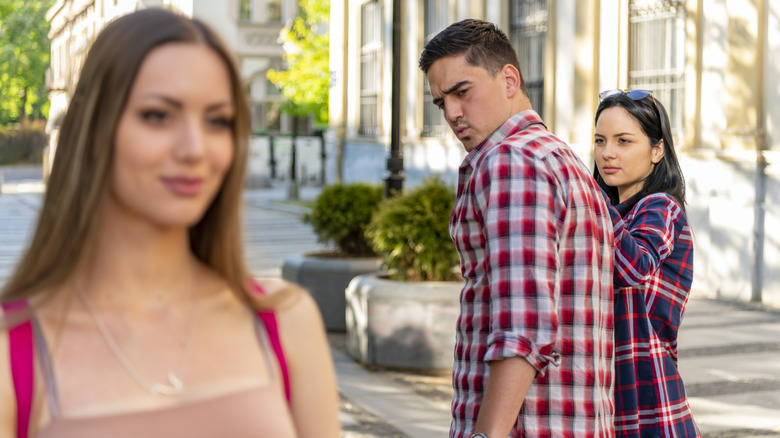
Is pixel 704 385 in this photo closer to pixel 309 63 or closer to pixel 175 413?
pixel 175 413

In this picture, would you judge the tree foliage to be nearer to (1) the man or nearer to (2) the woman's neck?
(1) the man

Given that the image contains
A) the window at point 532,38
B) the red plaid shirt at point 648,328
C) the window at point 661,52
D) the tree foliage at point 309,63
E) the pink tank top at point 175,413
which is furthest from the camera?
the tree foliage at point 309,63

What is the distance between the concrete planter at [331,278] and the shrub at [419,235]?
4.72 feet

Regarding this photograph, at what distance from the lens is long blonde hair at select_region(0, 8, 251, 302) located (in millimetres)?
1671

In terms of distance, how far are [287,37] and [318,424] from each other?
94.4ft

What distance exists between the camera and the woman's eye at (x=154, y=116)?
66.2 inches

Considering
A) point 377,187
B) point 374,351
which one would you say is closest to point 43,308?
point 374,351

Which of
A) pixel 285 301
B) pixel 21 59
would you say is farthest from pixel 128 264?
pixel 21 59

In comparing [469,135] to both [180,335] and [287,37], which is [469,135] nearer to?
[180,335]

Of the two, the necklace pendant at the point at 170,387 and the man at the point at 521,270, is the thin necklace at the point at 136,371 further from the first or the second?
the man at the point at 521,270

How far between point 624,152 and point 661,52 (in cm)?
1057

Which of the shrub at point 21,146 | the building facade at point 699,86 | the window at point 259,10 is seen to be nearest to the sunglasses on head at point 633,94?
the building facade at point 699,86

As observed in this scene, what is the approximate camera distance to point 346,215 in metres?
9.99

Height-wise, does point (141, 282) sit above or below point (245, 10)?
below
